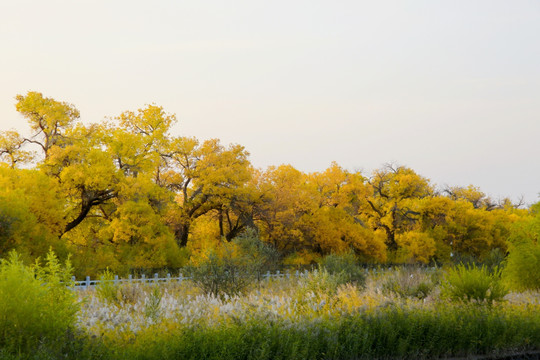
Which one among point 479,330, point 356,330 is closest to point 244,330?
point 356,330

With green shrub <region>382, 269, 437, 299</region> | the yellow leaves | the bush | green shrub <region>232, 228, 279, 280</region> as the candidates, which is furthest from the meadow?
the yellow leaves

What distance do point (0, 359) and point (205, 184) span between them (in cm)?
3798

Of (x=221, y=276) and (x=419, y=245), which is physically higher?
(x=419, y=245)

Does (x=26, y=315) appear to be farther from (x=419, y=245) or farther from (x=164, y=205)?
(x=419, y=245)

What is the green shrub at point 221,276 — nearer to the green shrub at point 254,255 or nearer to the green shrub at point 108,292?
the green shrub at point 254,255

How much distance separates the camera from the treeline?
35.2 m

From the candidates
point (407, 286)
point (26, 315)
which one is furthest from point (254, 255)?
point (26, 315)

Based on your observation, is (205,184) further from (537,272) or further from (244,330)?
(244,330)

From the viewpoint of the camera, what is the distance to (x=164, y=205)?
4353 centimetres

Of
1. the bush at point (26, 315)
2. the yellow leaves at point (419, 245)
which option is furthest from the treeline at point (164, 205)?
the bush at point (26, 315)

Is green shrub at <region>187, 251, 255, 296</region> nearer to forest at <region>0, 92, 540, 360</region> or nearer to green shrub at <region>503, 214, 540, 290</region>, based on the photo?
forest at <region>0, 92, 540, 360</region>

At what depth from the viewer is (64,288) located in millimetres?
10000

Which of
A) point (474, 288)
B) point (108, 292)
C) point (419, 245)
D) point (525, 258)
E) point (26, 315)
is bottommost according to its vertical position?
point (108, 292)

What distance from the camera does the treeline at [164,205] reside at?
3516 centimetres
